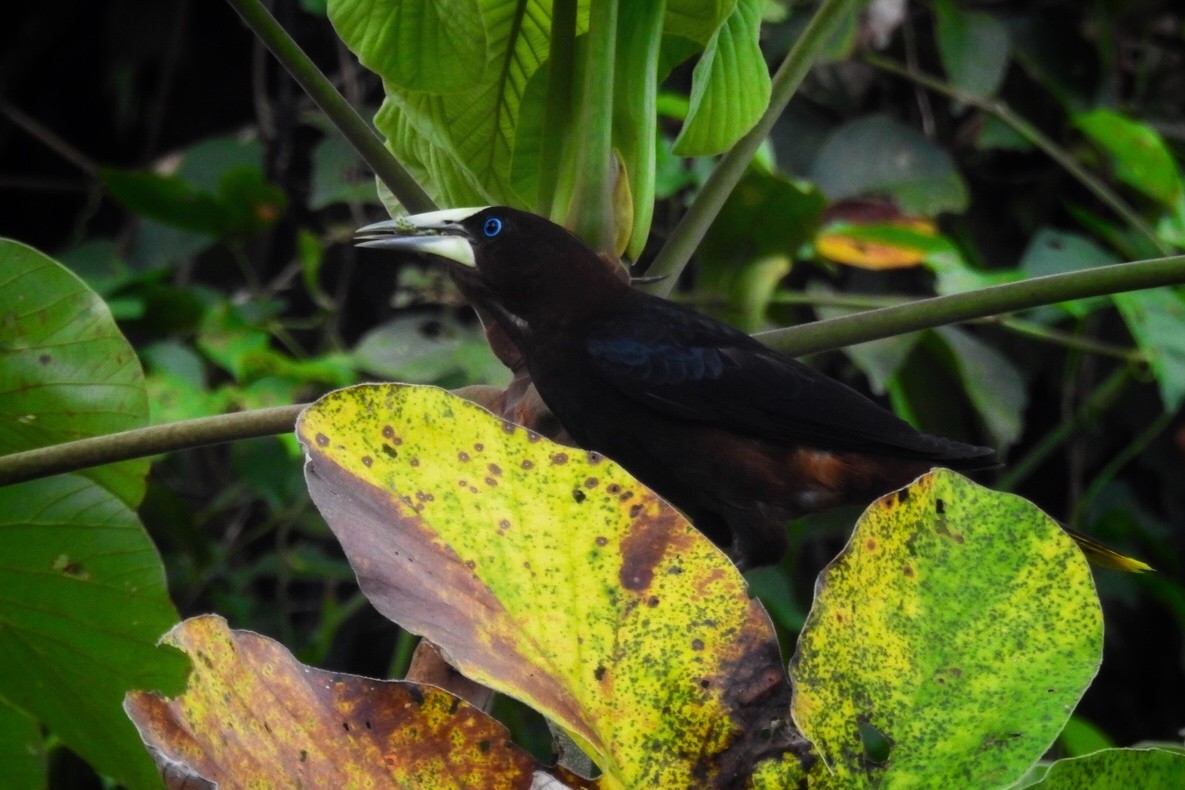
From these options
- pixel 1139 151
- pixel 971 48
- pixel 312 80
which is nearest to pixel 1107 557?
pixel 312 80

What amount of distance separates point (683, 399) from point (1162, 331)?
1.17 metres

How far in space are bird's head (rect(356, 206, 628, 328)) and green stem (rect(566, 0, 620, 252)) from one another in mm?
82

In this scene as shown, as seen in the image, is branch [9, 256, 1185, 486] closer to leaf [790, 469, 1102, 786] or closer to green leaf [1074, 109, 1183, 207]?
leaf [790, 469, 1102, 786]

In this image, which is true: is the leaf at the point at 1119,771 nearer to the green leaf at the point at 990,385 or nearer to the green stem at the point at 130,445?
the green stem at the point at 130,445

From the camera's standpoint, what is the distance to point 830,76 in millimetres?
2895

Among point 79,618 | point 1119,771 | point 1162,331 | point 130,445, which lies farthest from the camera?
point 1162,331

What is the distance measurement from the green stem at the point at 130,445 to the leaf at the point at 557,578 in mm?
428

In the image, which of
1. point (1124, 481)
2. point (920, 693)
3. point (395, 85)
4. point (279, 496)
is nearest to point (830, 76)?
point (1124, 481)

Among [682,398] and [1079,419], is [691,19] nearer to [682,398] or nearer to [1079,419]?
[682,398]

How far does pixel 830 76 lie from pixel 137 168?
5.56 ft

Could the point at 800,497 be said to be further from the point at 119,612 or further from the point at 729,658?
the point at 729,658

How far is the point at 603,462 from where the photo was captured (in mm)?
586

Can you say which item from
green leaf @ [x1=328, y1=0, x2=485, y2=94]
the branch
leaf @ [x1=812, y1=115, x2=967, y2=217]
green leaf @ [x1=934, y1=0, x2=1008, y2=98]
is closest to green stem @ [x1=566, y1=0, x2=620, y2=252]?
green leaf @ [x1=328, y1=0, x2=485, y2=94]

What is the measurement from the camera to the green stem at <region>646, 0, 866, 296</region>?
3.83 ft
